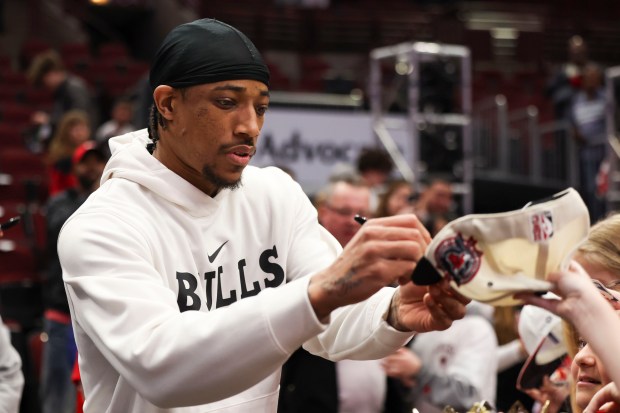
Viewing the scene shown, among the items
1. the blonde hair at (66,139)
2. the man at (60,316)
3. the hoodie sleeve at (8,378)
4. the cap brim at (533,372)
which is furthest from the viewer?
the blonde hair at (66,139)

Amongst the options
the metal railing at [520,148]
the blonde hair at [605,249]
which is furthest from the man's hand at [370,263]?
the metal railing at [520,148]

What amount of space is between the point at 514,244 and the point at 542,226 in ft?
0.18

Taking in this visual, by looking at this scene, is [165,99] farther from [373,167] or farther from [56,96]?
[56,96]

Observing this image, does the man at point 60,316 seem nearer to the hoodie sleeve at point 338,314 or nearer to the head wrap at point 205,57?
the hoodie sleeve at point 338,314

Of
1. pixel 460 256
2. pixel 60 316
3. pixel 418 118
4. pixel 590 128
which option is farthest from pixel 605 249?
pixel 590 128

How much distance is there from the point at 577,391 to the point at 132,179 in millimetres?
1188

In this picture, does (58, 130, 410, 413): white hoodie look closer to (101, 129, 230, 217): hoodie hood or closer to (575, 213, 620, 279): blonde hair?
(101, 129, 230, 217): hoodie hood

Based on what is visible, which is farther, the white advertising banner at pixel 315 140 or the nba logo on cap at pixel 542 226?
the white advertising banner at pixel 315 140

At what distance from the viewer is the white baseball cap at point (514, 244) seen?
5.56ft

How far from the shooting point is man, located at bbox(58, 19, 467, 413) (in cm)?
183

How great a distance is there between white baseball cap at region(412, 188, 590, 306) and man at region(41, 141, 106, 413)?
166 inches

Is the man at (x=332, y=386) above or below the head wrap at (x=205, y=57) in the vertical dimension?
below

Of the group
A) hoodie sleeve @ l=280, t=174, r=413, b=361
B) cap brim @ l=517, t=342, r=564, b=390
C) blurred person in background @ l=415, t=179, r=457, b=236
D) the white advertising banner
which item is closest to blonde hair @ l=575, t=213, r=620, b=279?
cap brim @ l=517, t=342, r=564, b=390

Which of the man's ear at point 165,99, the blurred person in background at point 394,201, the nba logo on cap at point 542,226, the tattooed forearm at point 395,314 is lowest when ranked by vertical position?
the blurred person in background at point 394,201
